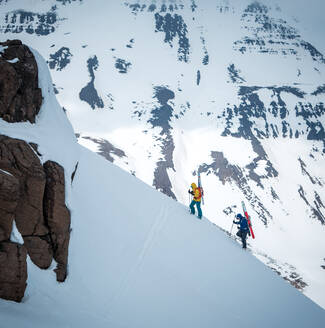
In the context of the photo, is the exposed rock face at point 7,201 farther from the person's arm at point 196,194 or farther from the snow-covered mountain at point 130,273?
the person's arm at point 196,194

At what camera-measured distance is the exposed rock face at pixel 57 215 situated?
591cm

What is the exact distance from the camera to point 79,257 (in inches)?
267

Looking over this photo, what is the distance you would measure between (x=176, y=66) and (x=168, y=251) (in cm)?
16550

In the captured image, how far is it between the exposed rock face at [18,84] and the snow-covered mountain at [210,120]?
4852 centimetres

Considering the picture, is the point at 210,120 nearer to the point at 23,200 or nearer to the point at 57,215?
the point at 57,215

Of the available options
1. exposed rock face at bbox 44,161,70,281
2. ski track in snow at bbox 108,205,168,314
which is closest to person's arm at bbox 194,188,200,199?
ski track in snow at bbox 108,205,168,314

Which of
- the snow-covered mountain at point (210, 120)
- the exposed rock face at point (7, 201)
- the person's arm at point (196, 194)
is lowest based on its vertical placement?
the snow-covered mountain at point (210, 120)

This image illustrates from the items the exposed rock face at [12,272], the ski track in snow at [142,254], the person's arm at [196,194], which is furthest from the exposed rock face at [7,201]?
the person's arm at [196,194]

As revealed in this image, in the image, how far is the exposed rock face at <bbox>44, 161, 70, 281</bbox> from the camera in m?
5.91

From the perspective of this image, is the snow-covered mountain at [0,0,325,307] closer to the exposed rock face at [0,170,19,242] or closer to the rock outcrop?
the rock outcrop

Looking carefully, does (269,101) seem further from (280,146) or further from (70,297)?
(70,297)

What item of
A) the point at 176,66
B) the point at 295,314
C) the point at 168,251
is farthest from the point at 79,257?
the point at 176,66

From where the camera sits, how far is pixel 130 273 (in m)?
7.32

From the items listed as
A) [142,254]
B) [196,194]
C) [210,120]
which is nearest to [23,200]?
[142,254]
